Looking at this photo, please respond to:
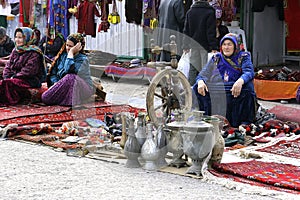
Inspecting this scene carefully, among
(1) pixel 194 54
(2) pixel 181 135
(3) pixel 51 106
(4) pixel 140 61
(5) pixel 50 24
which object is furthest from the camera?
(5) pixel 50 24

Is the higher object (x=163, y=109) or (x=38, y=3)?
(x=38, y=3)

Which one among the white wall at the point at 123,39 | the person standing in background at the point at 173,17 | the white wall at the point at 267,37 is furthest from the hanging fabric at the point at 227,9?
the white wall at the point at 267,37

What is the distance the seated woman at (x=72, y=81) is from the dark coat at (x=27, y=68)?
0.36m

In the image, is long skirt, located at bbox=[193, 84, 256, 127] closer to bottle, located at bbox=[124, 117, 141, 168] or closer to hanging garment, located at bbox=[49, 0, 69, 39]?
bottle, located at bbox=[124, 117, 141, 168]

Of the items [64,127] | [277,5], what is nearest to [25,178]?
[64,127]

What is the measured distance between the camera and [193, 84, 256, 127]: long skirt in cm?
668

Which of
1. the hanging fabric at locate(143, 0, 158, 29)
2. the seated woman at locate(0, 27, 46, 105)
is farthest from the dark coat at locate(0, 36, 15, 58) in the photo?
the hanging fabric at locate(143, 0, 158, 29)

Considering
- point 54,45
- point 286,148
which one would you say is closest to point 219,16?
point 54,45

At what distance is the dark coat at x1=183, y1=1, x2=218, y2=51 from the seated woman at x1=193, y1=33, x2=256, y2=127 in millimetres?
1816

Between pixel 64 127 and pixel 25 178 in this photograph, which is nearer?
pixel 25 178

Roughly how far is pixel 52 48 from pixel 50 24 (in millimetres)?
538

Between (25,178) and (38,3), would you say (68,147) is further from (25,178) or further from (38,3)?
(38,3)

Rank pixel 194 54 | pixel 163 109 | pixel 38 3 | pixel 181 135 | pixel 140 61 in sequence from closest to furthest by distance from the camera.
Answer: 1. pixel 181 135
2. pixel 163 109
3. pixel 194 54
4. pixel 140 61
5. pixel 38 3

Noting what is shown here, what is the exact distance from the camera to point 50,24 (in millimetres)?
12016
